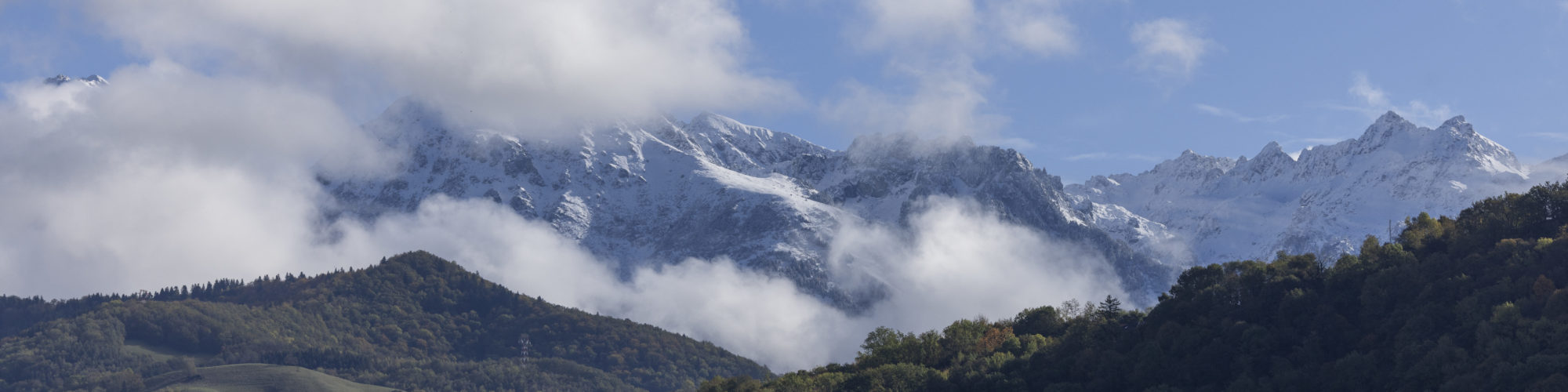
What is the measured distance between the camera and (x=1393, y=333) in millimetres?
191750

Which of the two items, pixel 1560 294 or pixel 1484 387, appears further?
pixel 1560 294

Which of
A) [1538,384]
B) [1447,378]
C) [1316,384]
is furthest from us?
[1316,384]

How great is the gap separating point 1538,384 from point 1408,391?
17384 millimetres

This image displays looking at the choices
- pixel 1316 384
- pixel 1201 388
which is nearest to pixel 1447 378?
pixel 1316 384

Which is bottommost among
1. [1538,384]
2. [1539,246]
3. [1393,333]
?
[1538,384]

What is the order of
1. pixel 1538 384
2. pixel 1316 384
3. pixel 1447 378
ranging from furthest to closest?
pixel 1316 384
pixel 1447 378
pixel 1538 384

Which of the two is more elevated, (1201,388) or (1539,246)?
(1539,246)

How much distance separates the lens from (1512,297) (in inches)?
7382

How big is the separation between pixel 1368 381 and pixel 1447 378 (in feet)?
A: 38.6

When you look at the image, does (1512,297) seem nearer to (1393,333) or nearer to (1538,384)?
Result: (1393,333)

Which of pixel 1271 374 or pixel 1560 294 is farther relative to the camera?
pixel 1271 374

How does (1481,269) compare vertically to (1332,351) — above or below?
above

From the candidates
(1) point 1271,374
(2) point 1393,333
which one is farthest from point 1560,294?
(1) point 1271,374

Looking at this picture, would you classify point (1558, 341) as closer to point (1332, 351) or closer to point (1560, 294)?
point (1560, 294)
